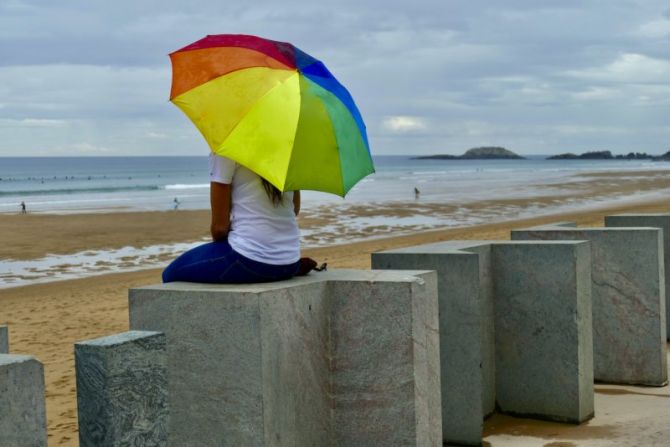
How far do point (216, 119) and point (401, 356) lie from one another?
1.46 m

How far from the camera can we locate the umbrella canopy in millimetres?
4391

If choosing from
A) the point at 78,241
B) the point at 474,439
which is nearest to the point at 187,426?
the point at 474,439

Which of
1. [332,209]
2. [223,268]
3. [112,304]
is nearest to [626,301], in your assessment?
[223,268]

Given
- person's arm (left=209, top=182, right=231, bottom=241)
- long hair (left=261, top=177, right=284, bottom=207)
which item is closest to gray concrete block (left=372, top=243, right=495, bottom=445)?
long hair (left=261, top=177, right=284, bottom=207)

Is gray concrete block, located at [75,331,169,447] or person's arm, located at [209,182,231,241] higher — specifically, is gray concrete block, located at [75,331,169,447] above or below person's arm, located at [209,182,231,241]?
below

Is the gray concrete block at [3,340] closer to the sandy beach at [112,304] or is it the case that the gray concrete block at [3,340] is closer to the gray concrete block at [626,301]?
the sandy beach at [112,304]

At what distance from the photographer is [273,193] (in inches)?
182

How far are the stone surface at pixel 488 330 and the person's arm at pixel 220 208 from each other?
150 centimetres

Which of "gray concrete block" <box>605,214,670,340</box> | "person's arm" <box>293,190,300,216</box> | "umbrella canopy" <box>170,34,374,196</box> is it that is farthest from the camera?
"gray concrete block" <box>605,214,670,340</box>

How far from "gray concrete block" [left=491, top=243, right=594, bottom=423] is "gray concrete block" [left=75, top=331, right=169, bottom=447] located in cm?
365

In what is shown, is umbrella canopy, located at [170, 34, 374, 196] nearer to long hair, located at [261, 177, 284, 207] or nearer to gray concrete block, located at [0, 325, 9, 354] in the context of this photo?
long hair, located at [261, 177, 284, 207]

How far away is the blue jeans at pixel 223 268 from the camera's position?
179 inches

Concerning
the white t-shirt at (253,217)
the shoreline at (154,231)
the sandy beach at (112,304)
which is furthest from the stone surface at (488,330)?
the shoreline at (154,231)

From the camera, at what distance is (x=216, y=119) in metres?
4.43
